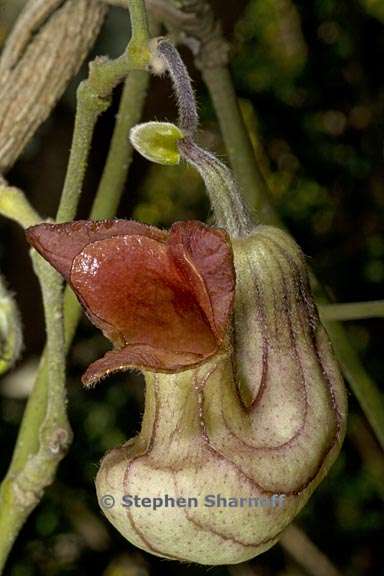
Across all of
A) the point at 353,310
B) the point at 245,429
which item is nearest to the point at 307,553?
the point at 353,310

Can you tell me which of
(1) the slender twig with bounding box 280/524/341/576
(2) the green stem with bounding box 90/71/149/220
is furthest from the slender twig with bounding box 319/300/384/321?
(1) the slender twig with bounding box 280/524/341/576

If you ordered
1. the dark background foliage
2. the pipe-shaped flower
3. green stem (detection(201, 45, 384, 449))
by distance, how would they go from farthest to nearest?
1. the dark background foliage
2. green stem (detection(201, 45, 384, 449))
3. the pipe-shaped flower

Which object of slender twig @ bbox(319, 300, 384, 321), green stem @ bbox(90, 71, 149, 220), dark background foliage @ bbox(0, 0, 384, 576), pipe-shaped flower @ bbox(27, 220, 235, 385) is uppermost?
pipe-shaped flower @ bbox(27, 220, 235, 385)

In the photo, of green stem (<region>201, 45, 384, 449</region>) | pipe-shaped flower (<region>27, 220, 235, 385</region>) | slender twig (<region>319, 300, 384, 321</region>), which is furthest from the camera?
green stem (<region>201, 45, 384, 449</region>)

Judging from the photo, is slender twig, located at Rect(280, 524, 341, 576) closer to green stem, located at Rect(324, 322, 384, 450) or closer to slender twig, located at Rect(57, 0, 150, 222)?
green stem, located at Rect(324, 322, 384, 450)

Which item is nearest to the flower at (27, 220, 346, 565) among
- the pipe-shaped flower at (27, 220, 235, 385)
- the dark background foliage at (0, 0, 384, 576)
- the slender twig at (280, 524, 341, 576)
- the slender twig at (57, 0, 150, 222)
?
the pipe-shaped flower at (27, 220, 235, 385)

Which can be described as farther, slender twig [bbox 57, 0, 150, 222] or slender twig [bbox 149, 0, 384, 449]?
slender twig [bbox 149, 0, 384, 449]

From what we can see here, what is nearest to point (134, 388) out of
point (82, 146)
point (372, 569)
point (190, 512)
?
point (372, 569)

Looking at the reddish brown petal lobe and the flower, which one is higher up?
the reddish brown petal lobe
